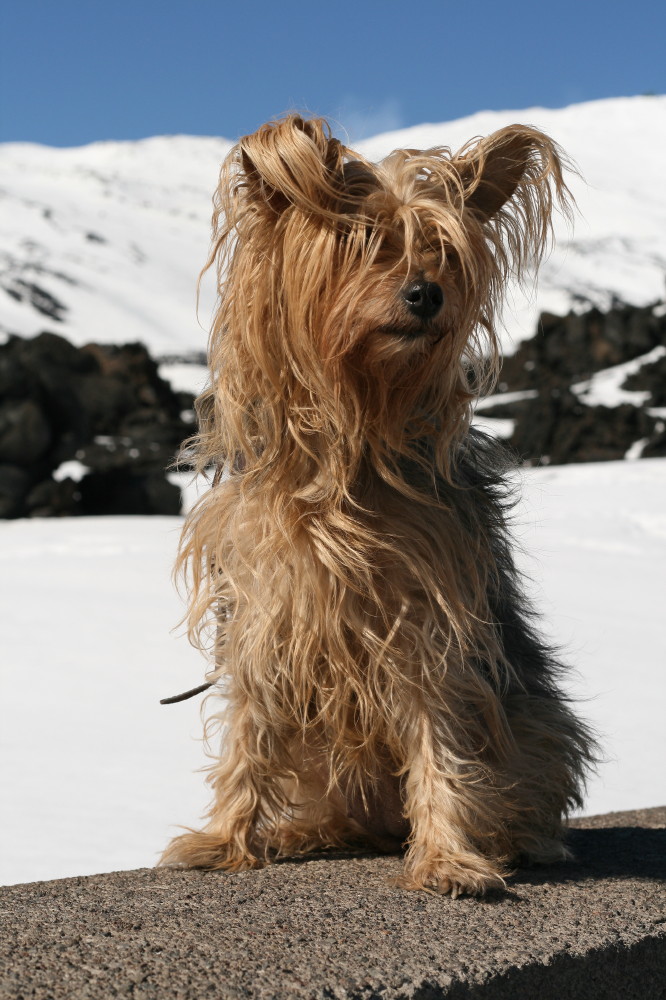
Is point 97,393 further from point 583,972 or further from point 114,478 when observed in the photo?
point 583,972

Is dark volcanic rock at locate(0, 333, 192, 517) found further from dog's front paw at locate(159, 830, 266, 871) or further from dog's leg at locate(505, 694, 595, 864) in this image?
dog's leg at locate(505, 694, 595, 864)

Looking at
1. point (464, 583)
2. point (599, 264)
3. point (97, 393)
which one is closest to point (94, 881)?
point (464, 583)

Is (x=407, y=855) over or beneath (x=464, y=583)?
beneath

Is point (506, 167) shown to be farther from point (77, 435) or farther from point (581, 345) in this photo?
point (581, 345)

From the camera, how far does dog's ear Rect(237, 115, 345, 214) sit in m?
2.63

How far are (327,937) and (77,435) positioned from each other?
1455cm

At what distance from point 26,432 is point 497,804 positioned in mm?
13503

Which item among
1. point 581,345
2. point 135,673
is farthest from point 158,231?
point 135,673

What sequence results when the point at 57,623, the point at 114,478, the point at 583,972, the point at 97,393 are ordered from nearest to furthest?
the point at 583,972 < the point at 57,623 < the point at 114,478 < the point at 97,393

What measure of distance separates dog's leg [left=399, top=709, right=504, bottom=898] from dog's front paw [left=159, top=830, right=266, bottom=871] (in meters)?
0.50

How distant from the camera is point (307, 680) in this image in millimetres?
3029

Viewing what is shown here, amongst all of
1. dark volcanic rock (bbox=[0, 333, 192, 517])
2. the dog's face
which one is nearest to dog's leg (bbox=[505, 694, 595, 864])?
the dog's face

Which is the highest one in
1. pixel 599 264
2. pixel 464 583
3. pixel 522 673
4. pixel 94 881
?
pixel 599 264

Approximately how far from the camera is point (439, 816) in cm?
305
